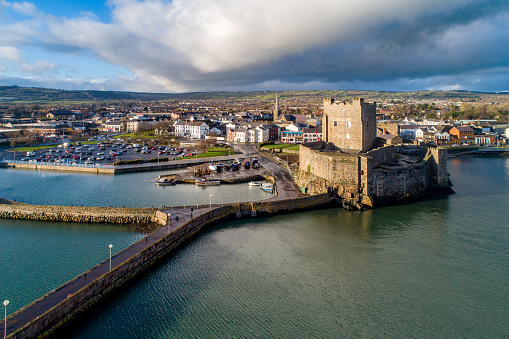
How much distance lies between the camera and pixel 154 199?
89.8ft

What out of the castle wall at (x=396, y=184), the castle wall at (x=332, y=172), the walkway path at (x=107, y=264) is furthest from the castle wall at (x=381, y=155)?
the walkway path at (x=107, y=264)

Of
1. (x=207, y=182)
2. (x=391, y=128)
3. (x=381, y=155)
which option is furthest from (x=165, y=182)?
(x=391, y=128)

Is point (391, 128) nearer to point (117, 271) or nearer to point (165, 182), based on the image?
point (165, 182)

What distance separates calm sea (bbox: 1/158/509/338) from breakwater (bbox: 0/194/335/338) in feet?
1.68

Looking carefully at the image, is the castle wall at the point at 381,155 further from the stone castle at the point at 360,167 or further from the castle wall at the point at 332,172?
the castle wall at the point at 332,172

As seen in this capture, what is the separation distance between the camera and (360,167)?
82.2 ft

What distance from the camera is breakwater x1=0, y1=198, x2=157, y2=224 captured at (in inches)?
845

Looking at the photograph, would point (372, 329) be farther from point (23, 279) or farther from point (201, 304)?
point (23, 279)

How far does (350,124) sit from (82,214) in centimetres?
2212

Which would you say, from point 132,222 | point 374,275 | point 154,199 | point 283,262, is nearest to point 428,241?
point 374,275

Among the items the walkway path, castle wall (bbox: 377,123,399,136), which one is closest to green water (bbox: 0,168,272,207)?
the walkway path

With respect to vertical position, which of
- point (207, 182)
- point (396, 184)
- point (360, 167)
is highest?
point (360, 167)

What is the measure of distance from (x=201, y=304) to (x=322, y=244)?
8.10m

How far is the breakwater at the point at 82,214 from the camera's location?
21453 mm
